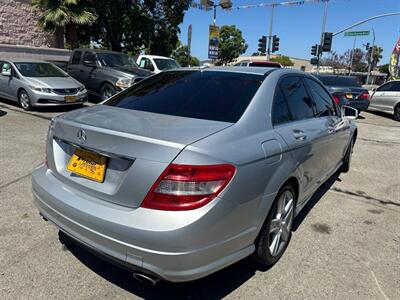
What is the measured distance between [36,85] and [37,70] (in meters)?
1.14

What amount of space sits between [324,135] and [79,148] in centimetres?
251

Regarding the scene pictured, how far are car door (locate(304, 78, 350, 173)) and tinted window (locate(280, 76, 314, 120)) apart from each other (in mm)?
173

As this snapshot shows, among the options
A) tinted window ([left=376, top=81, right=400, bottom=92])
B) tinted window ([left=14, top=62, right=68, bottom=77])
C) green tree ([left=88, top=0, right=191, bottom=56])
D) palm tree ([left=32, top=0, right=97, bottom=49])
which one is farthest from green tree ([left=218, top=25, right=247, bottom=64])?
tinted window ([left=14, top=62, right=68, bottom=77])

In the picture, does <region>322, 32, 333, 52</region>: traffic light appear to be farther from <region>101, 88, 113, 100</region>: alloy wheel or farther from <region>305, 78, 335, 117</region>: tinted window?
<region>305, 78, 335, 117</region>: tinted window

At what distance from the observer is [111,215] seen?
2.30 meters

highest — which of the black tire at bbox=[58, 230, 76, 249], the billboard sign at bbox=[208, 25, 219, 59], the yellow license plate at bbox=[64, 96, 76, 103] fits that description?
the billboard sign at bbox=[208, 25, 219, 59]

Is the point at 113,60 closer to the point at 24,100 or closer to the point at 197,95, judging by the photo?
the point at 24,100

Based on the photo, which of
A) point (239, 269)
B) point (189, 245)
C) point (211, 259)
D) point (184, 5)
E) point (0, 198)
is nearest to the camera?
point (189, 245)

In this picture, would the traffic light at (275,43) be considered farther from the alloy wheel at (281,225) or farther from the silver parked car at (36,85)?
the alloy wheel at (281,225)

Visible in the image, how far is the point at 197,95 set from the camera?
10.2 ft

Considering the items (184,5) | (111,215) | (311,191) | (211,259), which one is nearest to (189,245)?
(211,259)

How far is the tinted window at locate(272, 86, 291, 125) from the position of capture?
3.00m

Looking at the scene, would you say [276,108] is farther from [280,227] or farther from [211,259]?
[211,259]

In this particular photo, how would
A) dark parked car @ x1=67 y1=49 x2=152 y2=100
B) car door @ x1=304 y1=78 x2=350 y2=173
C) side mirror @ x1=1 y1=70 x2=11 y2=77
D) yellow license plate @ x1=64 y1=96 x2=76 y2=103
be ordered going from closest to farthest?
car door @ x1=304 y1=78 x2=350 y2=173
yellow license plate @ x1=64 y1=96 x2=76 y2=103
side mirror @ x1=1 y1=70 x2=11 y2=77
dark parked car @ x1=67 y1=49 x2=152 y2=100
